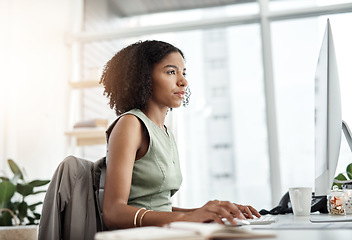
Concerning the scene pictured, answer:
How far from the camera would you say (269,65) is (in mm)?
3820

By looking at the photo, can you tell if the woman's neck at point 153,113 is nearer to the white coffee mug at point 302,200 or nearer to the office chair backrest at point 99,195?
the office chair backrest at point 99,195

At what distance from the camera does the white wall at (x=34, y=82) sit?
11.2ft

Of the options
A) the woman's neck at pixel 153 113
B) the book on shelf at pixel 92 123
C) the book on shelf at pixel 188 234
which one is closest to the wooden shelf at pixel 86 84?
the book on shelf at pixel 92 123

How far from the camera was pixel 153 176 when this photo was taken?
4.67 feet

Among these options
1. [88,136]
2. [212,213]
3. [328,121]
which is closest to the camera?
[212,213]

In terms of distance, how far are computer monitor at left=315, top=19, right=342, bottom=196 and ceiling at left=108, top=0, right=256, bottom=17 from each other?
2.71 meters

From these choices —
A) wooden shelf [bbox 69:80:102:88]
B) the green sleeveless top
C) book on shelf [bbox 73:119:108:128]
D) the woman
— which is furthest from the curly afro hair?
wooden shelf [bbox 69:80:102:88]

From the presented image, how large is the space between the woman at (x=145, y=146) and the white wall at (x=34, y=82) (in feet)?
6.69

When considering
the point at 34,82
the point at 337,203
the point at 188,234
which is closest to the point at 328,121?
the point at 337,203

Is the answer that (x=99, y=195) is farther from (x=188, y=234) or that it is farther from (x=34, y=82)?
(x=34, y=82)

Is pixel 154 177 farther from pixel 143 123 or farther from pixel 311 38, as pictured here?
pixel 311 38

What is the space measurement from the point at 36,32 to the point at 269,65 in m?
2.23

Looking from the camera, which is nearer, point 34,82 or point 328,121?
point 328,121

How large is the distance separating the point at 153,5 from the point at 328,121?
127 inches
